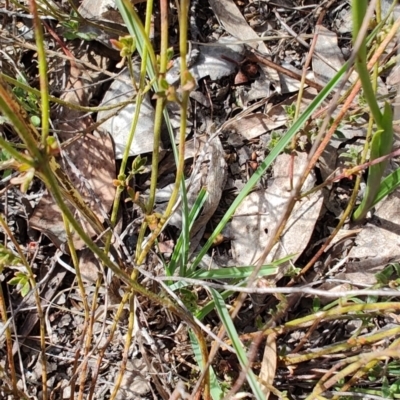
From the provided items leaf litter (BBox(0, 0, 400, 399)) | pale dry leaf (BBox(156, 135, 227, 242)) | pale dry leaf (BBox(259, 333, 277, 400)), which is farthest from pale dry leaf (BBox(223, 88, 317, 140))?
pale dry leaf (BBox(259, 333, 277, 400))

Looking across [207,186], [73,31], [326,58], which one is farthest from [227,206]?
[73,31]

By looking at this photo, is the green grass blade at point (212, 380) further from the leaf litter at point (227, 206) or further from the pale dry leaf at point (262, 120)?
the pale dry leaf at point (262, 120)

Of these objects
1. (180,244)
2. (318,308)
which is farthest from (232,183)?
(318,308)

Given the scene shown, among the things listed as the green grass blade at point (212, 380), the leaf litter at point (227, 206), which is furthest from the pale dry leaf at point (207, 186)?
the green grass blade at point (212, 380)

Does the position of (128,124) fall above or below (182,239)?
above

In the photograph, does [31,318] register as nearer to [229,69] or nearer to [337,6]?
[229,69]

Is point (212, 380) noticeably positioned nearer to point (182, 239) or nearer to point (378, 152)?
point (182, 239)
